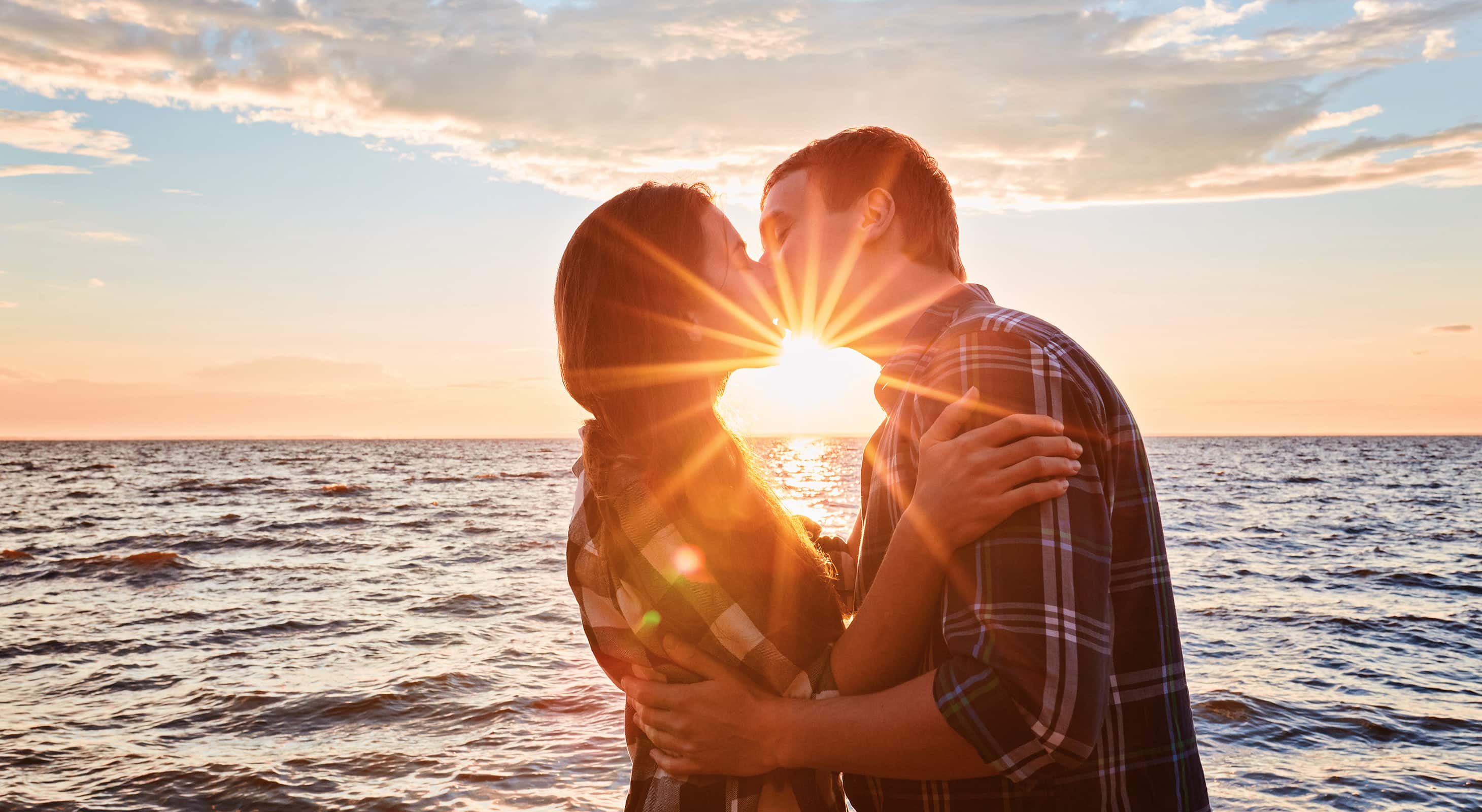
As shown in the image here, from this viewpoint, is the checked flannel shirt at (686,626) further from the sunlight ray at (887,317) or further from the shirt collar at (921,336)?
the sunlight ray at (887,317)

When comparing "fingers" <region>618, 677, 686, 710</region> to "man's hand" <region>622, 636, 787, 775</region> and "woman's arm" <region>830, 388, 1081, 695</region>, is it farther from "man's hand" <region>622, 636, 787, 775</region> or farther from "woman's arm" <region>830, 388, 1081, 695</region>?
"woman's arm" <region>830, 388, 1081, 695</region>

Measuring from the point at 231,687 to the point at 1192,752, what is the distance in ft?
30.5

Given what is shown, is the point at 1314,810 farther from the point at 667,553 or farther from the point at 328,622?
the point at 328,622

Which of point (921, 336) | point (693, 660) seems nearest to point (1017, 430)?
point (921, 336)

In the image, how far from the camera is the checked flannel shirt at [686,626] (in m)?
2.03

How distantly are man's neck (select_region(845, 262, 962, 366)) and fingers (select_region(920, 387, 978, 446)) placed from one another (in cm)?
51

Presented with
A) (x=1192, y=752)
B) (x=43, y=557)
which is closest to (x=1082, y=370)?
(x=1192, y=752)

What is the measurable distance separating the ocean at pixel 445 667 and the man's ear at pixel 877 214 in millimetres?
4758

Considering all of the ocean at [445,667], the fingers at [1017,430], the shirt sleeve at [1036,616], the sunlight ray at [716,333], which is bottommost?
the ocean at [445,667]

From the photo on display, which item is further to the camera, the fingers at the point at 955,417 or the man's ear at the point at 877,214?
the man's ear at the point at 877,214

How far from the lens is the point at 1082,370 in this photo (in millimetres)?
1711

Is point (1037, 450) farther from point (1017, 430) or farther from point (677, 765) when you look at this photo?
point (677, 765)

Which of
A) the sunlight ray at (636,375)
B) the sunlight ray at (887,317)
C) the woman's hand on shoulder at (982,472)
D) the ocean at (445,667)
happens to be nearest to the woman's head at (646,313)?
the sunlight ray at (636,375)

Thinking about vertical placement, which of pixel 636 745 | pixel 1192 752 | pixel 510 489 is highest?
pixel 1192 752
